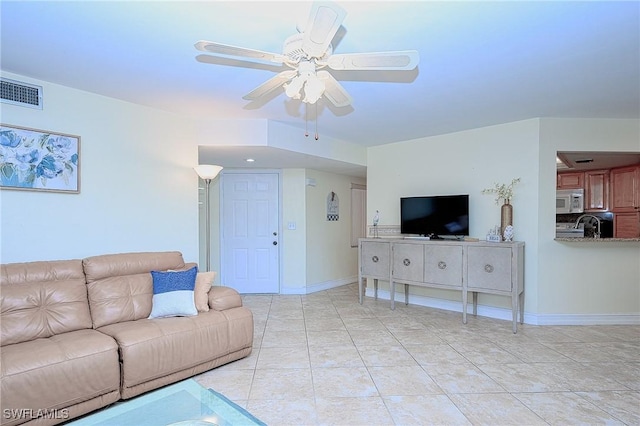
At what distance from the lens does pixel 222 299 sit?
2957 millimetres

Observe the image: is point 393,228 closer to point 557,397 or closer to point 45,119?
point 557,397

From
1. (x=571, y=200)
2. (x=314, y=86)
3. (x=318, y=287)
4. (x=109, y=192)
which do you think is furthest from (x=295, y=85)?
(x=571, y=200)

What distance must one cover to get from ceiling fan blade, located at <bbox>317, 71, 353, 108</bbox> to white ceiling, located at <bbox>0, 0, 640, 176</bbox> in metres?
0.29

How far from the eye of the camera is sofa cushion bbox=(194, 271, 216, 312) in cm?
286

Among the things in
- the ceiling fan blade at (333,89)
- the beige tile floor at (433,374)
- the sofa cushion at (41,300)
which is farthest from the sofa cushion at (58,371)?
the ceiling fan blade at (333,89)

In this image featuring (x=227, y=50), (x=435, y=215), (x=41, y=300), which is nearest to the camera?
(x=227, y=50)

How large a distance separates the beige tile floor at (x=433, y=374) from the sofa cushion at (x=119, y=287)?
772 mm

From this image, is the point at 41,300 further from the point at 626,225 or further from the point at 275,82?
the point at 626,225

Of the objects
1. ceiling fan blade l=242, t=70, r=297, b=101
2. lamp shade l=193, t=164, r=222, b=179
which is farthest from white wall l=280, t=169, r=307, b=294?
ceiling fan blade l=242, t=70, r=297, b=101

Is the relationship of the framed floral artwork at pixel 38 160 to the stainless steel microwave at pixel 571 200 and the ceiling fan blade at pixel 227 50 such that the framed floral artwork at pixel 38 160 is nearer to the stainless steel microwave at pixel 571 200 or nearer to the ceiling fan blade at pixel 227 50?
the ceiling fan blade at pixel 227 50

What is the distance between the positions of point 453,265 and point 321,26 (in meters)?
3.30

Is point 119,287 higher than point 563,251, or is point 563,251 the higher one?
point 563,251

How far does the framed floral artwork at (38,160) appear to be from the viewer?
102 inches

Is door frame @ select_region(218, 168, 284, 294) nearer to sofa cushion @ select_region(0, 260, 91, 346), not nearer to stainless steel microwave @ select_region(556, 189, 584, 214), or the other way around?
sofa cushion @ select_region(0, 260, 91, 346)
